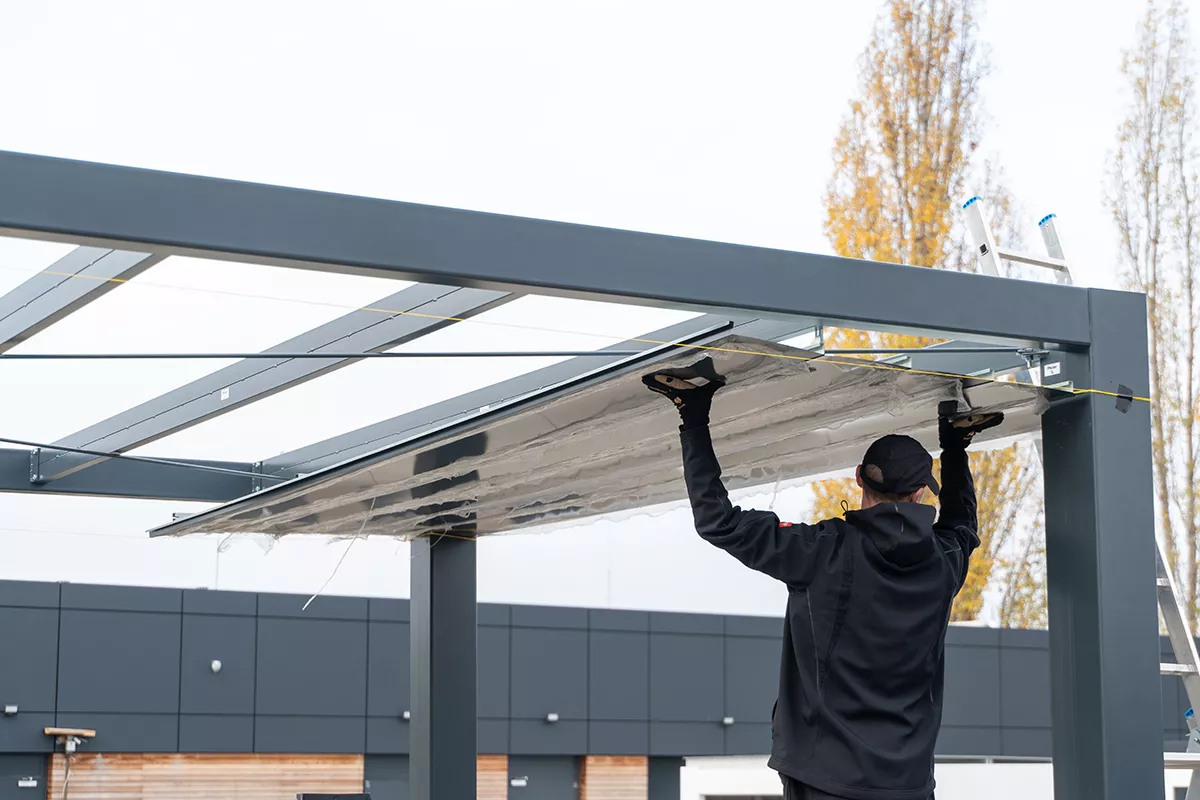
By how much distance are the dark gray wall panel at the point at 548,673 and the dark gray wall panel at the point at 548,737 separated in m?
0.12

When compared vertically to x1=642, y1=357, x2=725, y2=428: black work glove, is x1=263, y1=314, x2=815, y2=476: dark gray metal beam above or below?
above

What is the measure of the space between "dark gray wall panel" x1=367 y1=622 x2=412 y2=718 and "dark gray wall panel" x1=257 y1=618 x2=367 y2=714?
4.8 inches

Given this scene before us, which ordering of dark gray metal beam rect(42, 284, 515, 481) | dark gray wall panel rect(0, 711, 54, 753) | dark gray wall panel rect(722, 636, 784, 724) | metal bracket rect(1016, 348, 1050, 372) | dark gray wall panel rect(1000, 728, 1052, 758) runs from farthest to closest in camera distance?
dark gray wall panel rect(1000, 728, 1052, 758) → dark gray wall panel rect(722, 636, 784, 724) → dark gray wall panel rect(0, 711, 54, 753) → dark gray metal beam rect(42, 284, 515, 481) → metal bracket rect(1016, 348, 1050, 372)

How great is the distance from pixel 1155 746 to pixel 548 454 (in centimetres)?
266

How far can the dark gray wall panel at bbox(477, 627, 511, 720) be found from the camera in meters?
20.6

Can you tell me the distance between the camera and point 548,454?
5.90 m

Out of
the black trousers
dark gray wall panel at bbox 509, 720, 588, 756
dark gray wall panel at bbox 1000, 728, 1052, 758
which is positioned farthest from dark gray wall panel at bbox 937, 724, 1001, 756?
the black trousers

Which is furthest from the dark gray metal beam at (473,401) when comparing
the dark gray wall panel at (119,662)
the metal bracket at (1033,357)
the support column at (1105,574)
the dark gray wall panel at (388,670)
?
the dark gray wall panel at (388,670)

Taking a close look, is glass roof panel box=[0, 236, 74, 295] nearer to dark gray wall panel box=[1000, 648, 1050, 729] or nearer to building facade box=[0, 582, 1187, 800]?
building facade box=[0, 582, 1187, 800]

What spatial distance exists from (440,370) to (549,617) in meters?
14.7

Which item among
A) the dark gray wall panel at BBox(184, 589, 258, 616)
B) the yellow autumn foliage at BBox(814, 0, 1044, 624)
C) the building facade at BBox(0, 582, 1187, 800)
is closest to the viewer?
the building facade at BBox(0, 582, 1187, 800)

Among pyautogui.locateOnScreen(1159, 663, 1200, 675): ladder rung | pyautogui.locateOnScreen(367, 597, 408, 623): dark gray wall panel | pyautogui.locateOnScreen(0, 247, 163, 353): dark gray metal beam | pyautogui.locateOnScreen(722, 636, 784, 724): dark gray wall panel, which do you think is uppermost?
pyautogui.locateOnScreen(0, 247, 163, 353): dark gray metal beam

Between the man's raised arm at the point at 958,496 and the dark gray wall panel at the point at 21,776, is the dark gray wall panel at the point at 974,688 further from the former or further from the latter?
the man's raised arm at the point at 958,496

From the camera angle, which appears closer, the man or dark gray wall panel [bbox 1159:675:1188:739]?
the man
